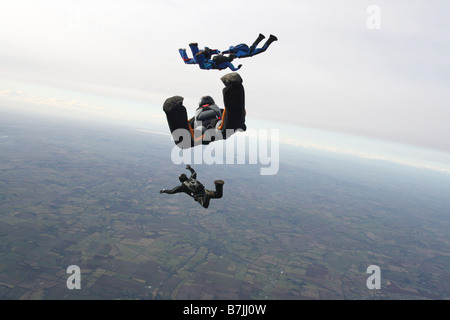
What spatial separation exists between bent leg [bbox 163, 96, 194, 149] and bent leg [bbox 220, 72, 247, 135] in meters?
1.15

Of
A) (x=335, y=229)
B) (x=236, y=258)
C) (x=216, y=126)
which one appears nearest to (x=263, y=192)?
(x=335, y=229)

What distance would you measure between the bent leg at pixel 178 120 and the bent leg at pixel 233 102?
1.15 m

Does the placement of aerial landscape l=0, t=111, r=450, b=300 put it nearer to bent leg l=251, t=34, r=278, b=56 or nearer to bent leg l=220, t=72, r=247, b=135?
bent leg l=220, t=72, r=247, b=135

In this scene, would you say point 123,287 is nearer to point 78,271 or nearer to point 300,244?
point 78,271

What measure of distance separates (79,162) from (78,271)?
14860cm

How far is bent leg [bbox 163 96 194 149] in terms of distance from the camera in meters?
6.88

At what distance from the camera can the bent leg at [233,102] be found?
20.4ft

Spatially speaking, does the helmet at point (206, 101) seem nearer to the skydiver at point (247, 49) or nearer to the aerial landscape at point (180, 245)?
the skydiver at point (247, 49)

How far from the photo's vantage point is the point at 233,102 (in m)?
6.55

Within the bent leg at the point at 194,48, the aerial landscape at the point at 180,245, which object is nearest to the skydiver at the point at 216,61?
the bent leg at the point at 194,48

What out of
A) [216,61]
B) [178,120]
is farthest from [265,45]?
[178,120]

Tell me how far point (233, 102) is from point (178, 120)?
1719 mm

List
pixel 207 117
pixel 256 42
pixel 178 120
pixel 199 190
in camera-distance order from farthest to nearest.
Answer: pixel 199 190, pixel 207 117, pixel 178 120, pixel 256 42

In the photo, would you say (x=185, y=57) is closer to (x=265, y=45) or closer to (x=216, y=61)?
(x=216, y=61)
